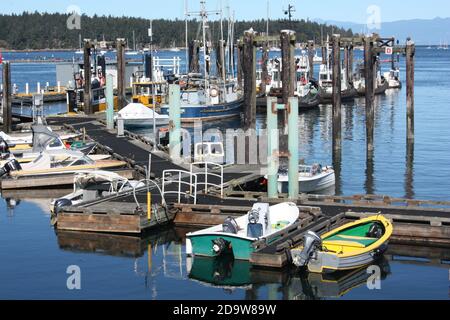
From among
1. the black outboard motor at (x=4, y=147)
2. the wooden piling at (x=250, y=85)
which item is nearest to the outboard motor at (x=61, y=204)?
the black outboard motor at (x=4, y=147)

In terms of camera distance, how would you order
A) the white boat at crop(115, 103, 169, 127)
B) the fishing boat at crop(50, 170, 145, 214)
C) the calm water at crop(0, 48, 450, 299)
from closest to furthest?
the calm water at crop(0, 48, 450, 299) < the fishing boat at crop(50, 170, 145, 214) < the white boat at crop(115, 103, 169, 127)

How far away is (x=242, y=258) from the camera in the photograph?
22.3 m

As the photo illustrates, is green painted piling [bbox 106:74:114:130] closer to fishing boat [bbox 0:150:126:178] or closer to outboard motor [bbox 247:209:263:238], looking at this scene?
fishing boat [bbox 0:150:126:178]

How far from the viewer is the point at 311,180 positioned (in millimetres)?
31969

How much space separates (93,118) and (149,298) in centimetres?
3574

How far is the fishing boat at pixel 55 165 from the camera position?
1355 inches

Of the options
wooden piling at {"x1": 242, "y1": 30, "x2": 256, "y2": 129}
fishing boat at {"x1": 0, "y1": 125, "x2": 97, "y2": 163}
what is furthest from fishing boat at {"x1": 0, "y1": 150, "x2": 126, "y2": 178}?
wooden piling at {"x1": 242, "y1": 30, "x2": 256, "y2": 129}

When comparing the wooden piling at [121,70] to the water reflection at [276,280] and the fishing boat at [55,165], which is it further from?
the water reflection at [276,280]

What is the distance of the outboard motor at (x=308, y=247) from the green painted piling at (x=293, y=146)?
5812 mm

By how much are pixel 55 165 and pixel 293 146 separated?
1282 cm

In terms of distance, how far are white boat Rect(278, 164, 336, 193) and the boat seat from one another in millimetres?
8253

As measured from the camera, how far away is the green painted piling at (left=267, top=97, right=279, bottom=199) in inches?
1051
